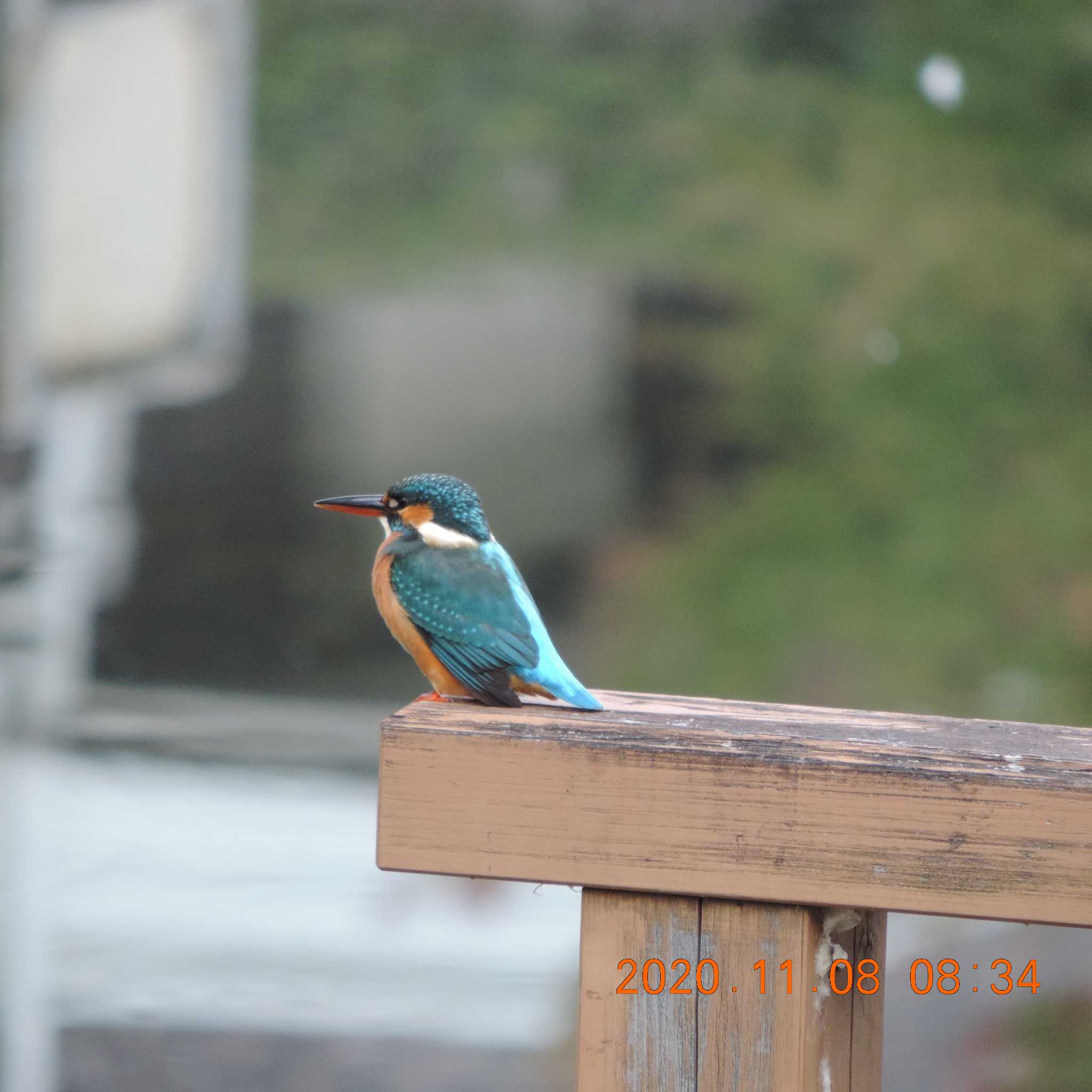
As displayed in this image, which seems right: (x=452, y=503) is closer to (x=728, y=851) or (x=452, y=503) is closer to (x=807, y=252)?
(x=728, y=851)

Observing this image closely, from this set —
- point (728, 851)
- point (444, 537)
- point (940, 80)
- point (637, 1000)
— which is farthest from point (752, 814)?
point (940, 80)

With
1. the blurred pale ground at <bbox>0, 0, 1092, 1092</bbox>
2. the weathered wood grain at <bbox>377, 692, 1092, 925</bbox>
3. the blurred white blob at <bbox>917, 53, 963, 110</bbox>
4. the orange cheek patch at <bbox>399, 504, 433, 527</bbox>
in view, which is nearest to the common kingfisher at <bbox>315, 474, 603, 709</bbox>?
the orange cheek patch at <bbox>399, 504, 433, 527</bbox>

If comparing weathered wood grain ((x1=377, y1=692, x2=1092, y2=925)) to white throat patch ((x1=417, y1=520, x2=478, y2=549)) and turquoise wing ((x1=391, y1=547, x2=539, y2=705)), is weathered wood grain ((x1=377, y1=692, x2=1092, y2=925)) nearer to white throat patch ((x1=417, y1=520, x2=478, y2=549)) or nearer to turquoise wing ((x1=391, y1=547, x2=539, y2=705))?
turquoise wing ((x1=391, y1=547, x2=539, y2=705))

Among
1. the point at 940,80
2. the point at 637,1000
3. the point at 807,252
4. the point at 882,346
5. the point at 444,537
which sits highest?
the point at 940,80

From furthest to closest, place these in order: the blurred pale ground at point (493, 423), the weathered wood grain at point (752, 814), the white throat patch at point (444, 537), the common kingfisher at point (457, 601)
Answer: the blurred pale ground at point (493, 423) < the white throat patch at point (444, 537) < the common kingfisher at point (457, 601) < the weathered wood grain at point (752, 814)

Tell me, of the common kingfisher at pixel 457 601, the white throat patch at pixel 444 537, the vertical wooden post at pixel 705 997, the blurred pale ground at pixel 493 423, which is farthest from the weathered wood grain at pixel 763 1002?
the blurred pale ground at pixel 493 423

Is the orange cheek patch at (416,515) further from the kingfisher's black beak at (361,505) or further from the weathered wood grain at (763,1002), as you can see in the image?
the weathered wood grain at (763,1002)

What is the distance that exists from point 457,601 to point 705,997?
562 millimetres

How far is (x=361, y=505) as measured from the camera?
60.0 inches

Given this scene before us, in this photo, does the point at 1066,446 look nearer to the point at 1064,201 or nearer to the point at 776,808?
the point at 1064,201

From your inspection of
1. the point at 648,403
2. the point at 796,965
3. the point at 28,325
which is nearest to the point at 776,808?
the point at 796,965

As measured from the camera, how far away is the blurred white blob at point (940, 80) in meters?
3.49

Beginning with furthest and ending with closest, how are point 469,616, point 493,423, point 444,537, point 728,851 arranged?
point 493,423 → point 444,537 → point 469,616 → point 728,851

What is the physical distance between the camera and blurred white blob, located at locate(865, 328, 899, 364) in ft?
11.6
